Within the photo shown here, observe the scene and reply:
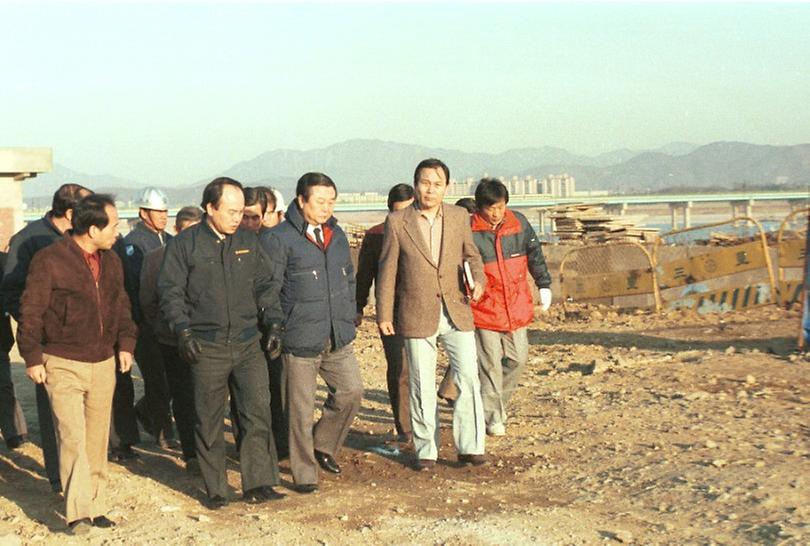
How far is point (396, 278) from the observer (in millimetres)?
7738

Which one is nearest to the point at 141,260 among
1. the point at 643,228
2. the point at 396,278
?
the point at 396,278

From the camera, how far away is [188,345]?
255 inches

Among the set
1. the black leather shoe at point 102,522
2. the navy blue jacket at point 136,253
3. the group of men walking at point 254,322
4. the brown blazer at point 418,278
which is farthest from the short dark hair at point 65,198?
the black leather shoe at point 102,522

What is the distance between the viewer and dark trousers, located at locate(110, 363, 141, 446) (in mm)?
8211

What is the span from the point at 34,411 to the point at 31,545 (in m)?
4.72

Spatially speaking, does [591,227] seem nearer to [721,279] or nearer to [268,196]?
[721,279]

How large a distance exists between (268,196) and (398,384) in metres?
1.85

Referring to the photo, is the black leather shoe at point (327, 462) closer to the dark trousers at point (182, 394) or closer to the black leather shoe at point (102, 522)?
the dark trousers at point (182, 394)

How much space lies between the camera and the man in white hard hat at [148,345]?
8248 mm

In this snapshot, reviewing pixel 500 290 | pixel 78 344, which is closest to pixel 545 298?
pixel 500 290

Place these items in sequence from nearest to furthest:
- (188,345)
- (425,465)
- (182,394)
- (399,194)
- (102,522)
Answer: (102,522) → (188,345) → (425,465) → (182,394) → (399,194)

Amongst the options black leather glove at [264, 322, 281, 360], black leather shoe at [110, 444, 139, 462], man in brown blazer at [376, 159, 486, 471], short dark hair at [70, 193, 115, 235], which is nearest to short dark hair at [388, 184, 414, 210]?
man in brown blazer at [376, 159, 486, 471]

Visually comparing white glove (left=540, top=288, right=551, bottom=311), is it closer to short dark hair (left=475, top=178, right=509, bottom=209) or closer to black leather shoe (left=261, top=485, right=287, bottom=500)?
short dark hair (left=475, top=178, right=509, bottom=209)

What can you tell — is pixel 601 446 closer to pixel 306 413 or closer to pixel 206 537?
pixel 306 413
